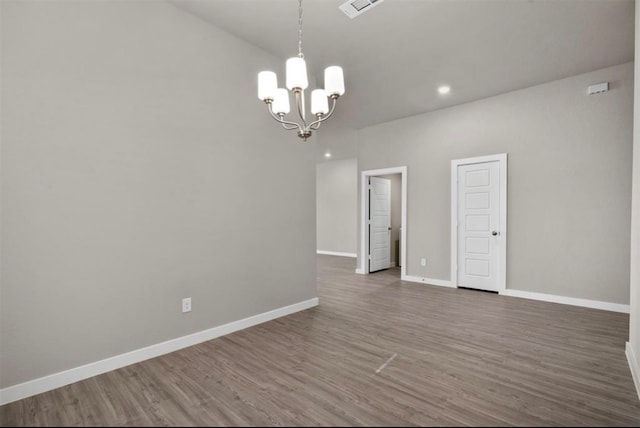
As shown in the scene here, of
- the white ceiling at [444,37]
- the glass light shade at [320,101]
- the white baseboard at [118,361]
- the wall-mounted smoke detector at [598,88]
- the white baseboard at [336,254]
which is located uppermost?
the white ceiling at [444,37]

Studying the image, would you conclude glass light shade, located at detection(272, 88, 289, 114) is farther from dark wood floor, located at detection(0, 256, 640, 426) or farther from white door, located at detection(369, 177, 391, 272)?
white door, located at detection(369, 177, 391, 272)

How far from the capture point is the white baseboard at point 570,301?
12.8 ft

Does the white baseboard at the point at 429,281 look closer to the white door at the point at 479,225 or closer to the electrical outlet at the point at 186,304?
the white door at the point at 479,225

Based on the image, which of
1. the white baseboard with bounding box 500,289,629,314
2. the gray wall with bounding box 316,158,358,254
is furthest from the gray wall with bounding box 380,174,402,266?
the white baseboard with bounding box 500,289,629,314

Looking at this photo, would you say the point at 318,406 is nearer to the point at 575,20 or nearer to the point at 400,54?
the point at 400,54

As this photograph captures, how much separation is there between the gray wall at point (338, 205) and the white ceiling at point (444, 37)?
480cm

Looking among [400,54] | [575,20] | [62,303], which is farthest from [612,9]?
[62,303]

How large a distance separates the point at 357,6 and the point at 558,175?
352 centimetres

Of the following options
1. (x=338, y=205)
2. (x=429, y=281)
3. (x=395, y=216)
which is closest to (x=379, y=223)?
(x=395, y=216)

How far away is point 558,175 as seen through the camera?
4309mm

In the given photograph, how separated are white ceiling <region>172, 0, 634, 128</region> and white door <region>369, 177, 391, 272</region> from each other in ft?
8.33

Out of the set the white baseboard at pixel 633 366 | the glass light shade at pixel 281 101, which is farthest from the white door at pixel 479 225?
the glass light shade at pixel 281 101

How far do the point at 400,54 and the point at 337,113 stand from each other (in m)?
2.13

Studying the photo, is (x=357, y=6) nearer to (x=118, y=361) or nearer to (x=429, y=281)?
(x=118, y=361)
